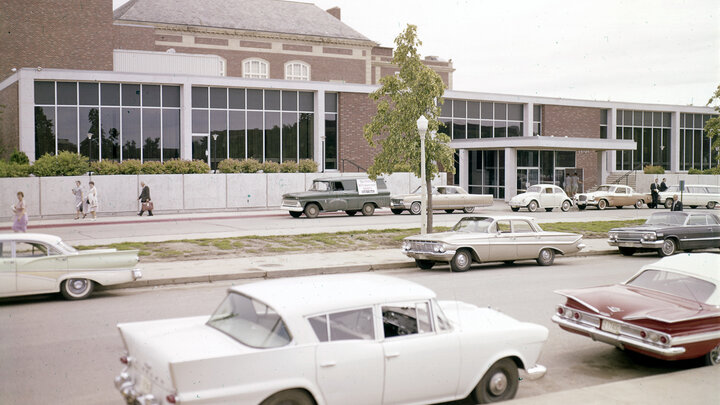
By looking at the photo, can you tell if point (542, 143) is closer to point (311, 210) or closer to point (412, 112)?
point (311, 210)

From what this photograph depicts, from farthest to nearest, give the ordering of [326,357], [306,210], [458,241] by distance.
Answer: [306,210] < [458,241] < [326,357]

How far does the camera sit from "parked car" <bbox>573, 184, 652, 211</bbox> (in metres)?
38.5

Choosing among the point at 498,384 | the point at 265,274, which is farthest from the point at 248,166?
the point at 498,384

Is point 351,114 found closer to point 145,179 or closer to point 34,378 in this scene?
point 145,179

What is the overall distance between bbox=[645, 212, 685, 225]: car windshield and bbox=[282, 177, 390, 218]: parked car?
48.3 feet

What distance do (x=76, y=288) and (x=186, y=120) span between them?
27728mm

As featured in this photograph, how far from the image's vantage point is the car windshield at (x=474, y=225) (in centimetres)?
1560

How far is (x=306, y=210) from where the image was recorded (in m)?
30.1

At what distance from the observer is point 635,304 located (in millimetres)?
8109

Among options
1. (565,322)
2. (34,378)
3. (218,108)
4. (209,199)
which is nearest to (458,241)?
(565,322)

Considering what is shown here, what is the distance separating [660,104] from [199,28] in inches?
1632

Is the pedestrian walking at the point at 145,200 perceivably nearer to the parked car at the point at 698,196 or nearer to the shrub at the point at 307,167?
the shrub at the point at 307,167

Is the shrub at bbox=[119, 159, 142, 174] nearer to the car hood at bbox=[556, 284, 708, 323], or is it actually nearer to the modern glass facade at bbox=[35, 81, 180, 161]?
the modern glass facade at bbox=[35, 81, 180, 161]

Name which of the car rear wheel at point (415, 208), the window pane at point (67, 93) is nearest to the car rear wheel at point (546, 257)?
the car rear wheel at point (415, 208)
